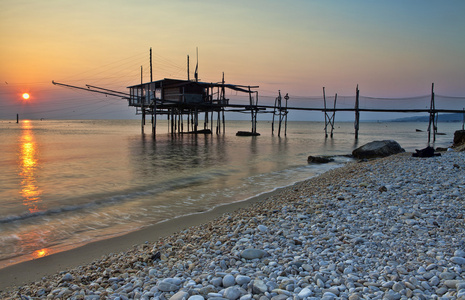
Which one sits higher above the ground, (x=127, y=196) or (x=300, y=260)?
(x=300, y=260)

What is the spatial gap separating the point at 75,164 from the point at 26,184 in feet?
18.6

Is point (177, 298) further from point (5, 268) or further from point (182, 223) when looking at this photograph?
point (182, 223)

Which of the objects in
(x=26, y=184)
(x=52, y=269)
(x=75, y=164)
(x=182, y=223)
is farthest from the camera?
(x=75, y=164)

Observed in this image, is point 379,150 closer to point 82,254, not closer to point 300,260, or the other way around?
point 300,260

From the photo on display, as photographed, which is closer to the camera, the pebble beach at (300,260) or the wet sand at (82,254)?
the pebble beach at (300,260)

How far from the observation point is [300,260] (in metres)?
3.81

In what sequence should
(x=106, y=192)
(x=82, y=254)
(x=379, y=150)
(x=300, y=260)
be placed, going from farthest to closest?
1. (x=379, y=150)
2. (x=106, y=192)
3. (x=82, y=254)
4. (x=300, y=260)

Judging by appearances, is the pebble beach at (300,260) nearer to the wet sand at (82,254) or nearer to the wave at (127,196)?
the wet sand at (82,254)

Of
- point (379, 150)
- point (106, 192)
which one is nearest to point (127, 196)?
point (106, 192)

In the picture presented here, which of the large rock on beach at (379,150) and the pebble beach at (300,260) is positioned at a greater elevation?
the large rock on beach at (379,150)

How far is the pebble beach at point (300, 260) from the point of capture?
3207 millimetres

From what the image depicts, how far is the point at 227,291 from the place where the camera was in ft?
10.4

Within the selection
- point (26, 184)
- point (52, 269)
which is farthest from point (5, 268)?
point (26, 184)

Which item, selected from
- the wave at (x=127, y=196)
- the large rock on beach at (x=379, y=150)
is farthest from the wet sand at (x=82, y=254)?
the large rock on beach at (x=379, y=150)
